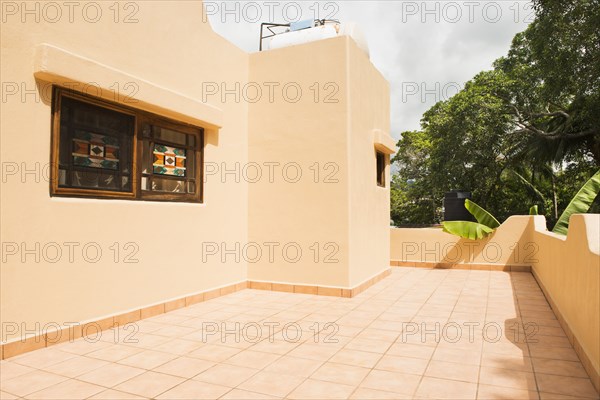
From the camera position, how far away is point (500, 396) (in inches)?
129

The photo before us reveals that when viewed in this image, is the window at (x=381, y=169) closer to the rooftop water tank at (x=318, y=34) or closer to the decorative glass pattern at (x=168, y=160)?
the rooftop water tank at (x=318, y=34)

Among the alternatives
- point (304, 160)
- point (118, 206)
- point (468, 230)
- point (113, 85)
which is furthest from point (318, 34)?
point (468, 230)

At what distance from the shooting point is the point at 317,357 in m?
4.18

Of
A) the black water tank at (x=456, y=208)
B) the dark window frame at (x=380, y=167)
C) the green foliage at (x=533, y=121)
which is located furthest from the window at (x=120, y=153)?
the green foliage at (x=533, y=121)

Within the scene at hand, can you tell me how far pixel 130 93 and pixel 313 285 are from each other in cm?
437

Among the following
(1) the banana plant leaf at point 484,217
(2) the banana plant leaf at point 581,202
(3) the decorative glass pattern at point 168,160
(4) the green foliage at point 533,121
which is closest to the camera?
(3) the decorative glass pattern at point 168,160

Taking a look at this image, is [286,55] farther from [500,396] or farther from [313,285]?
[500,396]

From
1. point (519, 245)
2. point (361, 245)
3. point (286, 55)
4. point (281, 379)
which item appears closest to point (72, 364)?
point (281, 379)

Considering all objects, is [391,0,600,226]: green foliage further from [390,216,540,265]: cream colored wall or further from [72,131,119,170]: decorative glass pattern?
[72,131,119,170]: decorative glass pattern

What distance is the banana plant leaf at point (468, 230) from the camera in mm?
10922

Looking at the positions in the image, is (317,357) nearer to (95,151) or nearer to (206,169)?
(95,151)

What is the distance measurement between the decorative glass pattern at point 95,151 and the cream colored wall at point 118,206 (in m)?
0.41

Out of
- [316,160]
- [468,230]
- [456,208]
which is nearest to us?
[316,160]

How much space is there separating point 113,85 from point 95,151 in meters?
0.85
